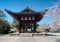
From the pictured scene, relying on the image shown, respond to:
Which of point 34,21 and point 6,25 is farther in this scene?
point 6,25

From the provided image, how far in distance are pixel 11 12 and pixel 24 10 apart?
1.85 meters

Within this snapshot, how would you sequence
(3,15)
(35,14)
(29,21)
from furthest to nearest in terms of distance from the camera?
(3,15) → (29,21) → (35,14)

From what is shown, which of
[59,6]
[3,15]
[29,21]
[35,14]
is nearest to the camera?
[59,6]

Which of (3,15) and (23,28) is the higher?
(3,15)

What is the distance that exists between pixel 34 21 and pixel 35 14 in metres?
1.64

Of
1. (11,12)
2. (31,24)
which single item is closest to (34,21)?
(31,24)

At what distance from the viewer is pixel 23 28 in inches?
940

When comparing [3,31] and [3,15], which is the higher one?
[3,15]

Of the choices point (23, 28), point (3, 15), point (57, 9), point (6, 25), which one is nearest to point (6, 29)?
point (6, 25)

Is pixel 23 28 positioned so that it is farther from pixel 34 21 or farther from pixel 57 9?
pixel 57 9

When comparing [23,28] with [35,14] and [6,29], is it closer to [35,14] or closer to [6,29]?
[35,14]

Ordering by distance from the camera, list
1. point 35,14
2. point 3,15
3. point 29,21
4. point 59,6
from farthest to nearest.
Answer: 1. point 3,15
2. point 29,21
3. point 35,14
4. point 59,6

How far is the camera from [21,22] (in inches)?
919

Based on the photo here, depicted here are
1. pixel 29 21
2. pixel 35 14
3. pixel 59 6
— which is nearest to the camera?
pixel 59 6
